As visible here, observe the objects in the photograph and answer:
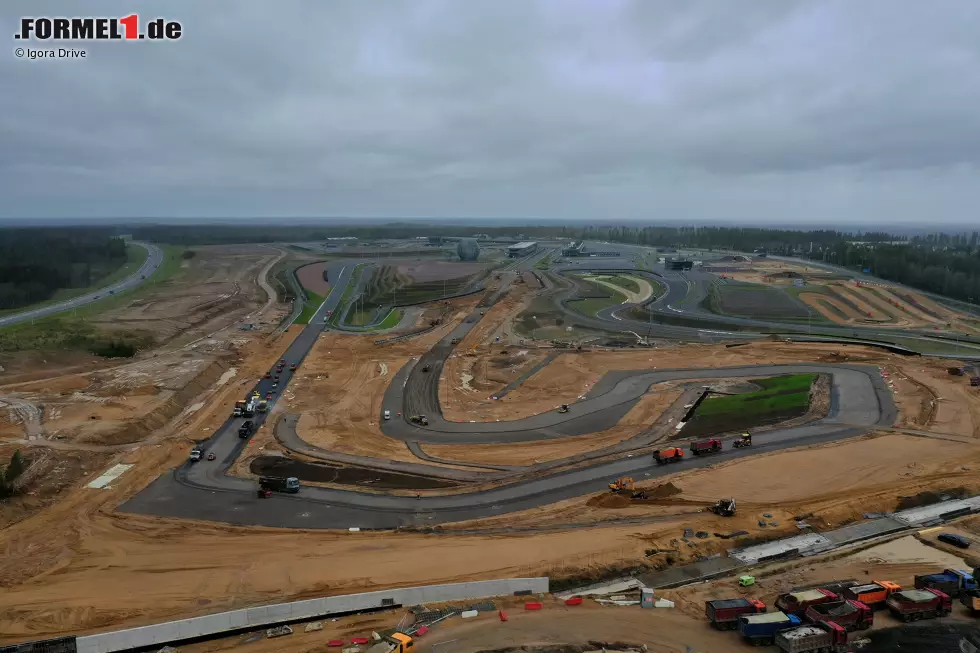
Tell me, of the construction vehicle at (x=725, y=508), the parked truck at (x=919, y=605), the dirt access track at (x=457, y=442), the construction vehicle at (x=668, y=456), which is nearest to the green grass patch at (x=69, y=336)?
the dirt access track at (x=457, y=442)

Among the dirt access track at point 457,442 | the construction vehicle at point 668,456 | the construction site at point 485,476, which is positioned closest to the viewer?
the construction site at point 485,476

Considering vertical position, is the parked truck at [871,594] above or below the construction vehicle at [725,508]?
above

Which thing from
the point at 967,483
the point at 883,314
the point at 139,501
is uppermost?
the point at 883,314

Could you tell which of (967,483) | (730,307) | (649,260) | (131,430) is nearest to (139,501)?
(131,430)

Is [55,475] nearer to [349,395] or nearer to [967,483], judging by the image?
[349,395]

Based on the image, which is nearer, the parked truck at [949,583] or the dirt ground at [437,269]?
the parked truck at [949,583]

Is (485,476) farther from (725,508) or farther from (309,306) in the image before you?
(309,306)

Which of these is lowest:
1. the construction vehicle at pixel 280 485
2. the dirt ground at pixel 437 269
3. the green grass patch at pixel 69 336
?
the construction vehicle at pixel 280 485

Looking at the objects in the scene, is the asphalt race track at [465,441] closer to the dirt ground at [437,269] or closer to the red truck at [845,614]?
the red truck at [845,614]
